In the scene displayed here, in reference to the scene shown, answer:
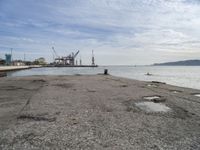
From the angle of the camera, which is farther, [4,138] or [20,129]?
[20,129]

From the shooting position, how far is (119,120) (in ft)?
24.9

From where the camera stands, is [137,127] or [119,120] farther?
[119,120]

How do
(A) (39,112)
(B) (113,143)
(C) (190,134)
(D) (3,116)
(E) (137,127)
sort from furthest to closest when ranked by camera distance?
(A) (39,112) → (D) (3,116) → (E) (137,127) → (C) (190,134) → (B) (113,143)

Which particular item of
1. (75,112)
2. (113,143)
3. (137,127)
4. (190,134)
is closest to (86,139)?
(113,143)

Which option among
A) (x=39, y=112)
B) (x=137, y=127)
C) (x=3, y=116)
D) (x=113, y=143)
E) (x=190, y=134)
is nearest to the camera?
(x=113, y=143)

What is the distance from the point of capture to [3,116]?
8.12m

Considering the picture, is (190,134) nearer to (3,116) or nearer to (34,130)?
(34,130)

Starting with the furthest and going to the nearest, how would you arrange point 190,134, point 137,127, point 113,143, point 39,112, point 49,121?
point 39,112 → point 49,121 → point 137,127 → point 190,134 → point 113,143

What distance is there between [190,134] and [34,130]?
12.4ft

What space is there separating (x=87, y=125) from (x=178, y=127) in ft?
7.92

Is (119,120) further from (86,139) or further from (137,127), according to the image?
(86,139)

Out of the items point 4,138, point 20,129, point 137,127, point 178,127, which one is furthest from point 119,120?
point 4,138

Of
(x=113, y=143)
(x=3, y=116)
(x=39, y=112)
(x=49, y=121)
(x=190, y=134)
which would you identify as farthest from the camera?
(x=39, y=112)

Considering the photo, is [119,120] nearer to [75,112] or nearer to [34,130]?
[75,112]
